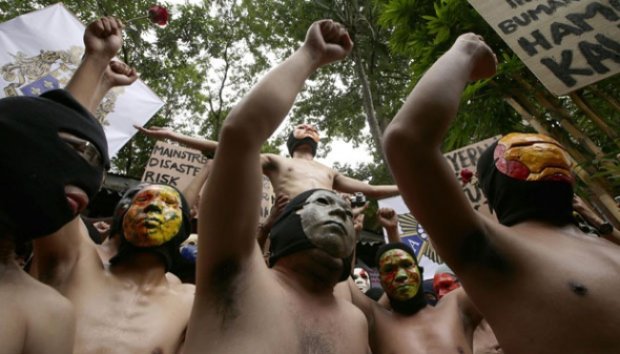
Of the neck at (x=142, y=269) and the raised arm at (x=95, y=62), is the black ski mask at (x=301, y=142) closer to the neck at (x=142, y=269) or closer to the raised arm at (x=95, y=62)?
the neck at (x=142, y=269)

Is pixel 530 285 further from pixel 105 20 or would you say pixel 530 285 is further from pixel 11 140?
pixel 105 20

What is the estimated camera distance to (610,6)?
345 centimetres

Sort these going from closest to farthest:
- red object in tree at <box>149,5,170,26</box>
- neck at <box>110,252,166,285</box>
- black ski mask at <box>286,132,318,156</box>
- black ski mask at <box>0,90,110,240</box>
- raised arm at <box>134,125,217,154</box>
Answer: black ski mask at <box>0,90,110,240</box> < neck at <box>110,252,166,285</box> < red object in tree at <box>149,5,170,26</box> < raised arm at <box>134,125,217,154</box> < black ski mask at <box>286,132,318,156</box>

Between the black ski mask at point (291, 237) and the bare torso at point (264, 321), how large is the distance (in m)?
0.16

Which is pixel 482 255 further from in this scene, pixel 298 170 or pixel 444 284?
pixel 444 284

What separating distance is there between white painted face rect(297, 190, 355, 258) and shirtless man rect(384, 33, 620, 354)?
0.52 m

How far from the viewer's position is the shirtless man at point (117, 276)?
227 centimetres

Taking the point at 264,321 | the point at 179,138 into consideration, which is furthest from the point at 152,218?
the point at 179,138

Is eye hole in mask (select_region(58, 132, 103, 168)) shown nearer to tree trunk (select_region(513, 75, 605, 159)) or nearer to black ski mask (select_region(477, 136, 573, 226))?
black ski mask (select_region(477, 136, 573, 226))

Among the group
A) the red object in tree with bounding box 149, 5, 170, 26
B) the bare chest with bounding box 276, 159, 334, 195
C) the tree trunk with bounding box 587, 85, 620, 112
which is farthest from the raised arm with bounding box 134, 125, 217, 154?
the tree trunk with bounding box 587, 85, 620, 112

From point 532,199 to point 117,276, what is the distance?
234 cm

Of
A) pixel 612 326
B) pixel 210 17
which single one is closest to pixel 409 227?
pixel 612 326

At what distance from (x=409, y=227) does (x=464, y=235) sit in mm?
5332

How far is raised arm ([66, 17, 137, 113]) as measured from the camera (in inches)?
87.0
